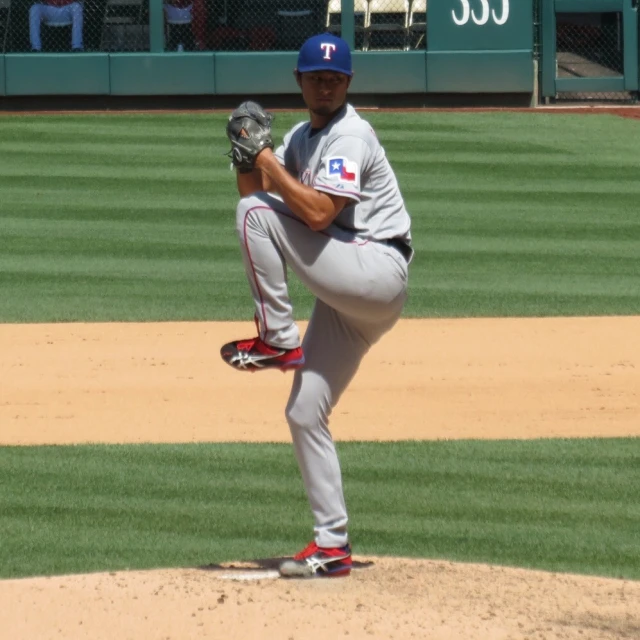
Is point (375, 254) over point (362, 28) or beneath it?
beneath

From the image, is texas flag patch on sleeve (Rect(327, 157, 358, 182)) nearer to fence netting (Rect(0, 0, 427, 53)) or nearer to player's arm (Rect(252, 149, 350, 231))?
player's arm (Rect(252, 149, 350, 231))

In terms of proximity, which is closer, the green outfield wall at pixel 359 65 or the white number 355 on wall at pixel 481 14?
the green outfield wall at pixel 359 65

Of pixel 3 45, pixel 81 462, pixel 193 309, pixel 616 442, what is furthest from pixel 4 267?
pixel 3 45

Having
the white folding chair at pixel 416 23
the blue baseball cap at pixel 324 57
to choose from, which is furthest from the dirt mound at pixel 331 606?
the white folding chair at pixel 416 23

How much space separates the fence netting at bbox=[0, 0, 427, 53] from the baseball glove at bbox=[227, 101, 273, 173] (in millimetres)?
14870

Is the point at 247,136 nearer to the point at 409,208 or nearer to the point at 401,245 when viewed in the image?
the point at 401,245

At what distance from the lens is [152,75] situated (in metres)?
19.4

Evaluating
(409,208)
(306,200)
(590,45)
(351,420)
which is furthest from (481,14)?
(306,200)

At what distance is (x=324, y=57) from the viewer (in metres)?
4.55

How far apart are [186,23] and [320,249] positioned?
15.3 m

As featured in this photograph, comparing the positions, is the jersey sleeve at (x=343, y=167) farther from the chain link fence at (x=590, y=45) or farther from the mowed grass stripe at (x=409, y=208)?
the chain link fence at (x=590, y=45)

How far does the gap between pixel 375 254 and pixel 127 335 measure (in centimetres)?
558

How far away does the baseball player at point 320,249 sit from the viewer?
455 centimetres

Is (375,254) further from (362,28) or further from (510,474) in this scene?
(362,28)
